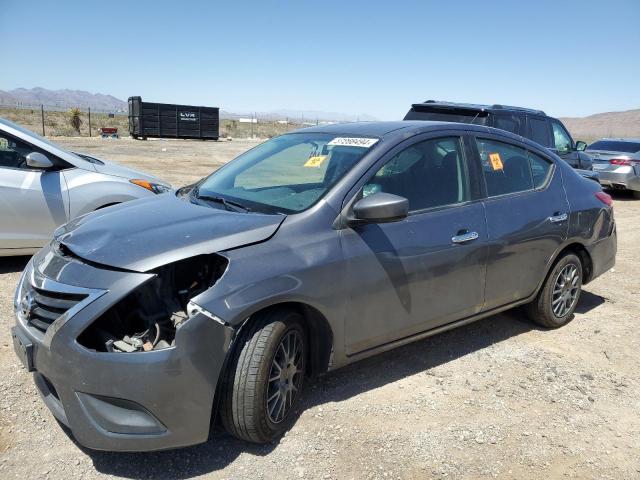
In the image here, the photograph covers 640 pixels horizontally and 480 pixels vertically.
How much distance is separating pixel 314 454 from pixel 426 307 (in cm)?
122

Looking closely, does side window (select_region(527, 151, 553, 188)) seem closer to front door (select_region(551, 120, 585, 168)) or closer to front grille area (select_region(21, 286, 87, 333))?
front grille area (select_region(21, 286, 87, 333))

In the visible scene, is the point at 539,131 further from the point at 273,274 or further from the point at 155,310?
the point at 155,310

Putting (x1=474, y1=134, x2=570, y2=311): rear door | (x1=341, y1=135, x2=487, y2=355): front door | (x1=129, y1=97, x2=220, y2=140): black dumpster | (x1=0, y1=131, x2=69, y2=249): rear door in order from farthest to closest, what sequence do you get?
(x1=129, y1=97, x2=220, y2=140): black dumpster
(x1=0, y1=131, x2=69, y2=249): rear door
(x1=474, y1=134, x2=570, y2=311): rear door
(x1=341, y1=135, x2=487, y2=355): front door

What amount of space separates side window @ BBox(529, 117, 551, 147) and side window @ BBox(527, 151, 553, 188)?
17.6 feet

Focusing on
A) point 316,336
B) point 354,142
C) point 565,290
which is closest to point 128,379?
point 316,336

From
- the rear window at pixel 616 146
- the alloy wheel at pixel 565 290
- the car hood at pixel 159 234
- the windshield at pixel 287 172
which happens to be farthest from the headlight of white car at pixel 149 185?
the rear window at pixel 616 146

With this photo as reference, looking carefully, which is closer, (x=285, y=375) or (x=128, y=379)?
(x=128, y=379)

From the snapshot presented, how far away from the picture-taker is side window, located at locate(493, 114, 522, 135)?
9000 millimetres

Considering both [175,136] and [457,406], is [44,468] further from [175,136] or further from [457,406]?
[175,136]

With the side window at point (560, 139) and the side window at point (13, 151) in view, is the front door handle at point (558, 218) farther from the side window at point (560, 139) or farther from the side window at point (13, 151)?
the side window at point (560, 139)

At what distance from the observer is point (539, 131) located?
9852 mm

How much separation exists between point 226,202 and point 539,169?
2694 millimetres

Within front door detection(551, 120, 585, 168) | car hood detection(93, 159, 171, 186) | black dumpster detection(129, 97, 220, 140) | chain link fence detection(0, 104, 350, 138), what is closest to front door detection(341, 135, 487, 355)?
car hood detection(93, 159, 171, 186)

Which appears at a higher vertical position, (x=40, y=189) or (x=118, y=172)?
(x=118, y=172)
